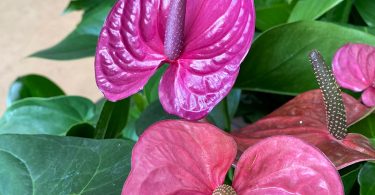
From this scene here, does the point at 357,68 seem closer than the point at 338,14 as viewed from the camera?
Yes

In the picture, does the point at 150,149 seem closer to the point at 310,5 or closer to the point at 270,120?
the point at 270,120

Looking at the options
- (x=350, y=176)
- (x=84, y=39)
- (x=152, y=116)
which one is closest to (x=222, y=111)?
(x=152, y=116)

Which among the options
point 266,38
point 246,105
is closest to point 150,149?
point 266,38

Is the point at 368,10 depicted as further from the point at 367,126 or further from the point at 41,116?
the point at 41,116

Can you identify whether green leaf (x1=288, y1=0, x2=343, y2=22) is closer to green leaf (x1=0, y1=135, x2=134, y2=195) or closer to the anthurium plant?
the anthurium plant

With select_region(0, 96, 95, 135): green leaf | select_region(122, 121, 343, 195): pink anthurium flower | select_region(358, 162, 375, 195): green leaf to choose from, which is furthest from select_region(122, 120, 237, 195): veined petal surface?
select_region(0, 96, 95, 135): green leaf

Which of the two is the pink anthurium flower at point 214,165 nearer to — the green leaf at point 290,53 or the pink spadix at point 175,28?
the pink spadix at point 175,28
